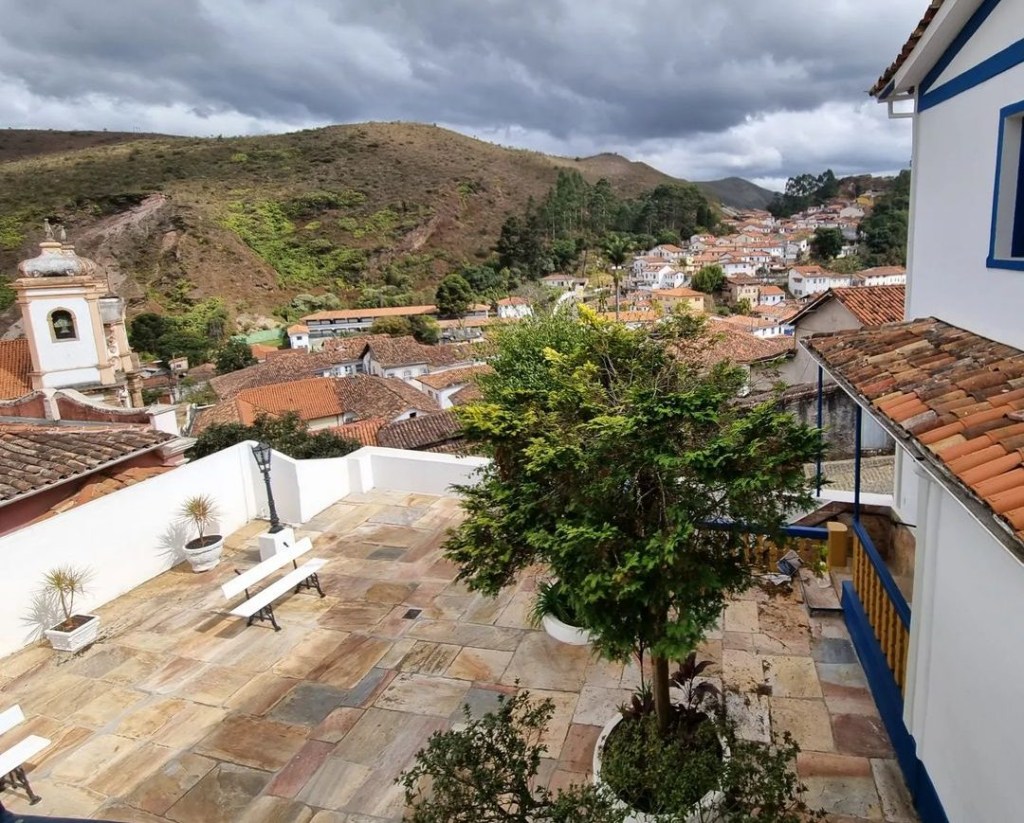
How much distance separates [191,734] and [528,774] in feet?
11.2

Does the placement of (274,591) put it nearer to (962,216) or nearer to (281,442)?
(962,216)

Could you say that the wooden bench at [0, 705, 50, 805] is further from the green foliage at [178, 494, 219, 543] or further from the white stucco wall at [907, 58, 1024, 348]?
the white stucco wall at [907, 58, 1024, 348]

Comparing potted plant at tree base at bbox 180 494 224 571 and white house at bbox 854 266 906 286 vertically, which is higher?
white house at bbox 854 266 906 286

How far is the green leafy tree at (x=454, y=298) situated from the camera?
208 ft

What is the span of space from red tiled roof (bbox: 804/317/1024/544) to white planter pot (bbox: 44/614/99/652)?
24.6ft

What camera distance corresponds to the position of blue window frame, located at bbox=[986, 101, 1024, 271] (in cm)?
377

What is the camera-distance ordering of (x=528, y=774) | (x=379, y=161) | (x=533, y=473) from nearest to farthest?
1. (x=528, y=774)
2. (x=533, y=473)
3. (x=379, y=161)

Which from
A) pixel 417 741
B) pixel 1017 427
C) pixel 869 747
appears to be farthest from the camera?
pixel 417 741

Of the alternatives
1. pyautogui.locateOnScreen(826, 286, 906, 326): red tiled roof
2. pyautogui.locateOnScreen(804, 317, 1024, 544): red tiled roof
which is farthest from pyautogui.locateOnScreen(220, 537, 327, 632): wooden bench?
pyautogui.locateOnScreen(826, 286, 906, 326): red tiled roof

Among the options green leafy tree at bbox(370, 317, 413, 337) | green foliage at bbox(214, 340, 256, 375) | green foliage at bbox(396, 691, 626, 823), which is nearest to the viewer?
green foliage at bbox(396, 691, 626, 823)

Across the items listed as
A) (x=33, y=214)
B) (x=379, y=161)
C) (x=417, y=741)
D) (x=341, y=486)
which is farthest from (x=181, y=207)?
(x=417, y=741)

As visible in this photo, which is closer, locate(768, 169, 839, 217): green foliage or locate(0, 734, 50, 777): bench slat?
locate(0, 734, 50, 777): bench slat

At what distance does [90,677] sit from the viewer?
583 centimetres

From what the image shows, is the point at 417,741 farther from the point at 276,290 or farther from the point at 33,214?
the point at 33,214
